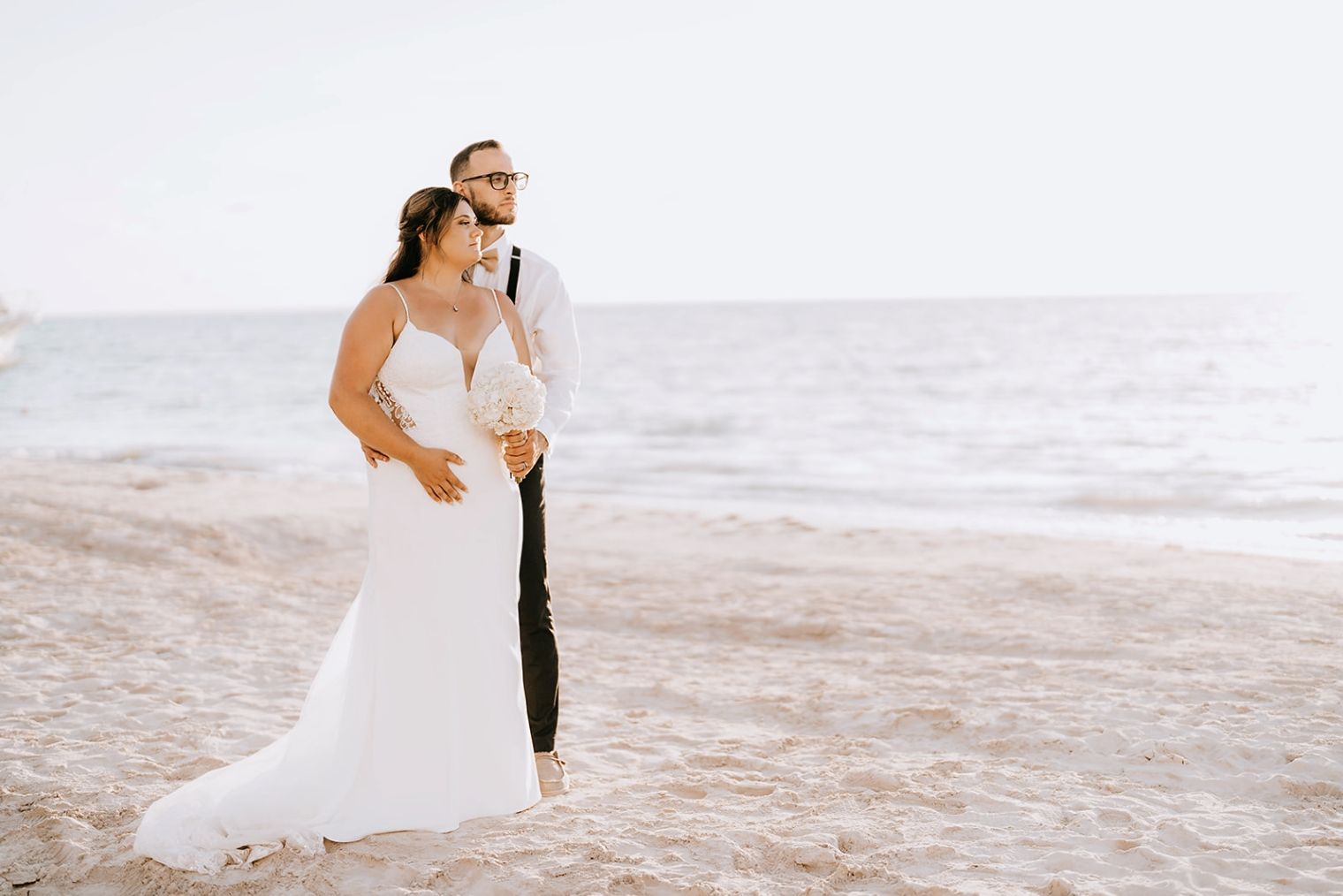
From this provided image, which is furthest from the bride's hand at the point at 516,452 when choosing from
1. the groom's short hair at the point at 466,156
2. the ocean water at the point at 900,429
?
the ocean water at the point at 900,429

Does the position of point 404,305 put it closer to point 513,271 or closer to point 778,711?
point 513,271

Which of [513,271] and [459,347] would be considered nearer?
[459,347]

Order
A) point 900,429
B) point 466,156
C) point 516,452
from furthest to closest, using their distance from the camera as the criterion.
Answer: point 900,429
point 466,156
point 516,452

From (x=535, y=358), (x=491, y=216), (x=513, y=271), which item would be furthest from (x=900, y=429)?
(x=491, y=216)

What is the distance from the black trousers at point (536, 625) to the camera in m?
4.34

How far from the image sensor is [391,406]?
12.7 feet

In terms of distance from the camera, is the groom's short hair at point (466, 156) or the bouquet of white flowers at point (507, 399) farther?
the groom's short hair at point (466, 156)

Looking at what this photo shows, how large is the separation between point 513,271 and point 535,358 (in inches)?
14.1

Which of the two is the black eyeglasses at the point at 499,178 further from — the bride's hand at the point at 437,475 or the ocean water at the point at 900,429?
the ocean water at the point at 900,429

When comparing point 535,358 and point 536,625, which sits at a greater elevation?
point 535,358

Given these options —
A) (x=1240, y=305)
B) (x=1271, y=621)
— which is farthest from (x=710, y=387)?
(x=1240, y=305)

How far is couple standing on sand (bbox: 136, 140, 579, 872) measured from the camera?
3764 mm

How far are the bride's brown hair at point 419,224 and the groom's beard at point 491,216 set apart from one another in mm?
244

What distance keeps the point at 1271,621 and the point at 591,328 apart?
8360 centimetres
